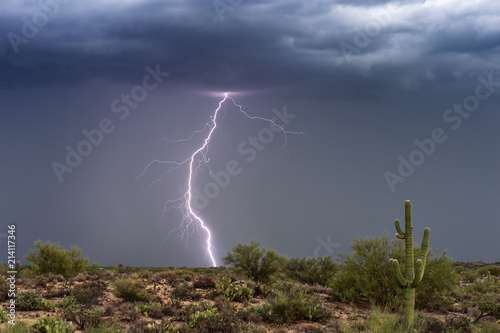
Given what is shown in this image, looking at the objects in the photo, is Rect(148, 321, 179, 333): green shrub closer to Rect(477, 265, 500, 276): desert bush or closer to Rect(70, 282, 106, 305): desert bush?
Rect(70, 282, 106, 305): desert bush

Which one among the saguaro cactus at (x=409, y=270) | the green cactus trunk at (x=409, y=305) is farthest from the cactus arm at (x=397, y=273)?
the green cactus trunk at (x=409, y=305)

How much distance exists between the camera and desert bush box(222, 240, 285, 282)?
74.5 feet

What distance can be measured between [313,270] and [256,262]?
9.88 ft

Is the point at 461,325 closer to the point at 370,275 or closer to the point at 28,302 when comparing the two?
the point at 370,275

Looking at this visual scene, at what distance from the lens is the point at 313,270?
22.3 meters

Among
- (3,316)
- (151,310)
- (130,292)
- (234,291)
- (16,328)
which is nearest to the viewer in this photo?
(16,328)

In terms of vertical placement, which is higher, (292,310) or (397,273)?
(397,273)

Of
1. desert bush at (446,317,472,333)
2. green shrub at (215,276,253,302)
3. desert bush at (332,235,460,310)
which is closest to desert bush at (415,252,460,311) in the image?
desert bush at (332,235,460,310)

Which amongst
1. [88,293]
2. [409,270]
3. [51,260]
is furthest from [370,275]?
[51,260]

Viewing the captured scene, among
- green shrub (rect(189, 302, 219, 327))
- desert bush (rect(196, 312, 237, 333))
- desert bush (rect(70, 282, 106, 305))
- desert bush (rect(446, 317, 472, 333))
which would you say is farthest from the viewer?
desert bush (rect(70, 282, 106, 305))

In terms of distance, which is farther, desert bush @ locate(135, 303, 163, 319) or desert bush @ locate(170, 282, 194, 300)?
desert bush @ locate(170, 282, 194, 300)


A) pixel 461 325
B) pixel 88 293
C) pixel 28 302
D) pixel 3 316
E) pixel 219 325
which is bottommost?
pixel 461 325

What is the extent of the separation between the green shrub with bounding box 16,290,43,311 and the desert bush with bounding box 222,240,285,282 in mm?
10898

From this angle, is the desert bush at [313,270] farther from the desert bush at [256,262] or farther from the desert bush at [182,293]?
the desert bush at [182,293]
